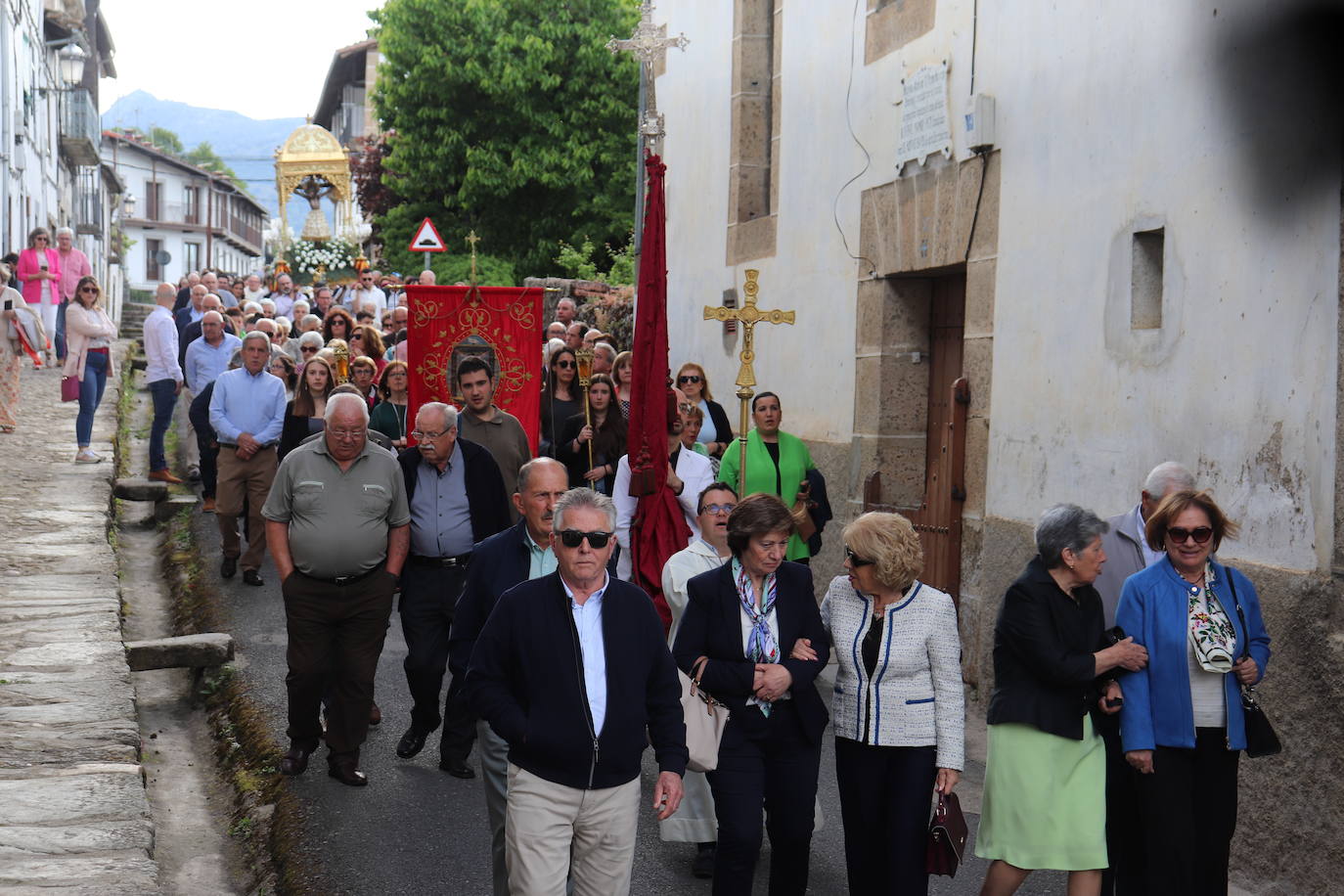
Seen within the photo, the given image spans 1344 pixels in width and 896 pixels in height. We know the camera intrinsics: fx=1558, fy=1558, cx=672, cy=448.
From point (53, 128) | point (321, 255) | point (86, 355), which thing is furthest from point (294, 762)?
point (53, 128)

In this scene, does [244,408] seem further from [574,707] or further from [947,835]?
[947,835]

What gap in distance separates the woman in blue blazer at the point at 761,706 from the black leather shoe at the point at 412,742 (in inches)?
104

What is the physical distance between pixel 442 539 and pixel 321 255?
1004 inches

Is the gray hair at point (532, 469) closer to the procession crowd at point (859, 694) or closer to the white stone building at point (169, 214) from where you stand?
the procession crowd at point (859, 694)

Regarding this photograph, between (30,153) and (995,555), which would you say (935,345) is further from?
(30,153)

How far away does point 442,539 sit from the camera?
282 inches

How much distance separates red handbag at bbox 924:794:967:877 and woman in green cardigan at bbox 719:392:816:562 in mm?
3395

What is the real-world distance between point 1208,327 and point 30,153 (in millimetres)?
29797

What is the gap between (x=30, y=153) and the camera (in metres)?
31.5

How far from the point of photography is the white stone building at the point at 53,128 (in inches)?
1103

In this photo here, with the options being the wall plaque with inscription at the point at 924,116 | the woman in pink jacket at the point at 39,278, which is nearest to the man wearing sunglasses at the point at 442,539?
the wall plaque with inscription at the point at 924,116

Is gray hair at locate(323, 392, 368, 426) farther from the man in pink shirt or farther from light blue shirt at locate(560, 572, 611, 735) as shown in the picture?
the man in pink shirt

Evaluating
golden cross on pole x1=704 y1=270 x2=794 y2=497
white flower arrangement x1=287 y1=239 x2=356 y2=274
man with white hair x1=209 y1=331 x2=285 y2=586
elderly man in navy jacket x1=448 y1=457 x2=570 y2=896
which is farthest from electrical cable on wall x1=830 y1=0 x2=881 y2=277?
white flower arrangement x1=287 y1=239 x2=356 y2=274

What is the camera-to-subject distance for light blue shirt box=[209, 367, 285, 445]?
11211mm
